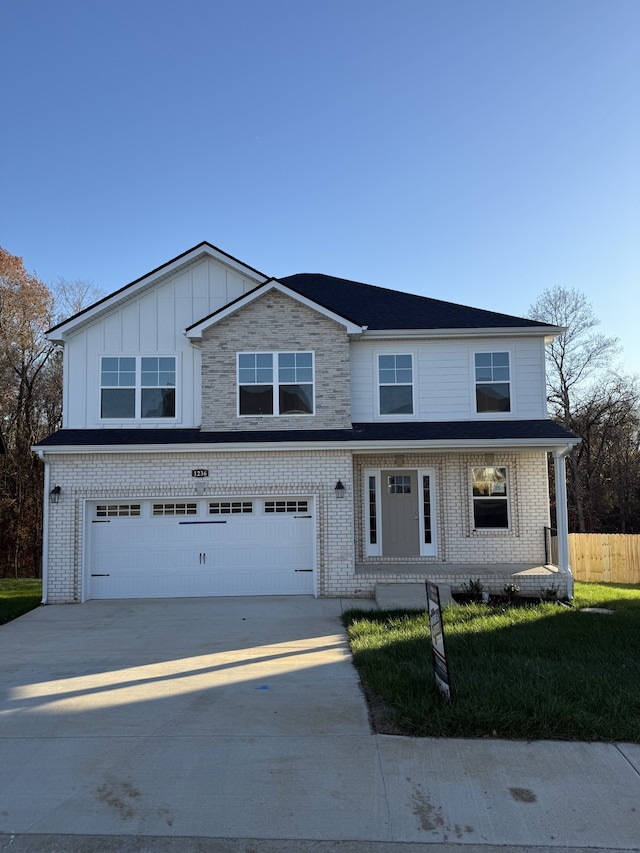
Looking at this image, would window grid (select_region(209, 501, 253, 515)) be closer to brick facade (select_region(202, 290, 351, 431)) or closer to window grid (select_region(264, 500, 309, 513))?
window grid (select_region(264, 500, 309, 513))

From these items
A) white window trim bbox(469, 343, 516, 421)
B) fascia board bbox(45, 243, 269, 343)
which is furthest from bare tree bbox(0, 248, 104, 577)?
white window trim bbox(469, 343, 516, 421)

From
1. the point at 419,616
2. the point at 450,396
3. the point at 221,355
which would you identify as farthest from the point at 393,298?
the point at 419,616

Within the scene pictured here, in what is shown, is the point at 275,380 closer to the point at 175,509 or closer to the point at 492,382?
the point at 175,509

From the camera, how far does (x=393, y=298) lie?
17.2m

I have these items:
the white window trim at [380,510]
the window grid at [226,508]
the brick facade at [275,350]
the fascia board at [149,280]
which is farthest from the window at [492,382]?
the window grid at [226,508]

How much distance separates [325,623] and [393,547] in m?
4.40

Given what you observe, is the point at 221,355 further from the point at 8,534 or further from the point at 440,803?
the point at 8,534

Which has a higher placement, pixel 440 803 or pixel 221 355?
pixel 221 355

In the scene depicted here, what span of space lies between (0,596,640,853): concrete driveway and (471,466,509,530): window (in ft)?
25.6

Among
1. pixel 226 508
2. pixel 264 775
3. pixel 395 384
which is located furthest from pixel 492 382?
pixel 264 775

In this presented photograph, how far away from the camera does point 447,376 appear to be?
1514 cm

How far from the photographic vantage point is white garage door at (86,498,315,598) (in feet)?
45.0

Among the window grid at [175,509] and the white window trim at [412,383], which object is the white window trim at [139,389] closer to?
the window grid at [175,509]

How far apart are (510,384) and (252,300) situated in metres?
6.42
